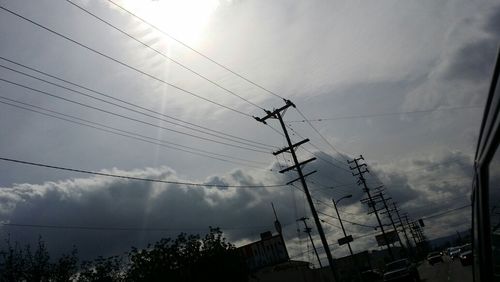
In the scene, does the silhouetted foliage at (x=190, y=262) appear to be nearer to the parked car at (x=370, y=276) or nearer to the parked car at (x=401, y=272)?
the parked car at (x=401, y=272)

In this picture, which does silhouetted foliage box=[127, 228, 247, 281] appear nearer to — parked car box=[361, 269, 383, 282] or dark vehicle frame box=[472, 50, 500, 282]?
parked car box=[361, 269, 383, 282]

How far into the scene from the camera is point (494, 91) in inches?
68.2

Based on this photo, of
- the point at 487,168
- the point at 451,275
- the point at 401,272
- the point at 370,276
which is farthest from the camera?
the point at 370,276

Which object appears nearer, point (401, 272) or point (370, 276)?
point (401, 272)

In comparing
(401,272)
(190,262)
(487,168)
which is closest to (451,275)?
(401,272)

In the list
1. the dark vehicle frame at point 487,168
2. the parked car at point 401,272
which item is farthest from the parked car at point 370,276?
the dark vehicle frame at point 487,168

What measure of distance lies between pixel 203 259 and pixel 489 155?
31997 millimetres

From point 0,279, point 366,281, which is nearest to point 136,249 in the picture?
point 0,279

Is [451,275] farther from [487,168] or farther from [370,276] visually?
[487,168]

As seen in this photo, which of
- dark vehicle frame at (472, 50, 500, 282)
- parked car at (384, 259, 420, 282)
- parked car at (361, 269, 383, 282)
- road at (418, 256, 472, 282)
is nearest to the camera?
dark vehicle frame at (472, 50, 500, 282)

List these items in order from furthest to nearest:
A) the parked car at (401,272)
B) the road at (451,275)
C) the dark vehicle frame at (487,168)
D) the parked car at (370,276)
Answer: the parked car at (370,276), the parked car at (401,272), the road at (451,275), the dark vehicle frame at (487,168)

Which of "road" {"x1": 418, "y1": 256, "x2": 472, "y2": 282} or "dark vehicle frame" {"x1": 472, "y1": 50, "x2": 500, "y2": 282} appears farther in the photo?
"road" {"x1": 418, "y1": 256, "x2": 472, "y2": 282}

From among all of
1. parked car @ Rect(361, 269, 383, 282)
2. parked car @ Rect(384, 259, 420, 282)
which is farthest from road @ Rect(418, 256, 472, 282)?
parked car @ Rect(361, 269, 383, 282)

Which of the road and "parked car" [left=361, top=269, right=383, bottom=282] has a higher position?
"parked car" [left=361, top=269, right=383, bottom=282]
